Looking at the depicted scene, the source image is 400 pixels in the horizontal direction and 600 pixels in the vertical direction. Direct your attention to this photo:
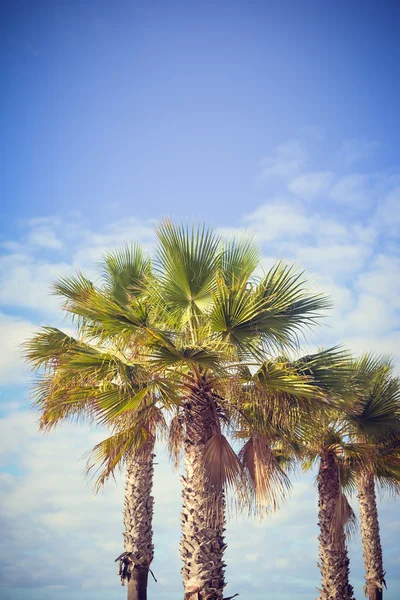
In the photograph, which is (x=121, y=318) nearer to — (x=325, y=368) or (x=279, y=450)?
(x=325, y=368)

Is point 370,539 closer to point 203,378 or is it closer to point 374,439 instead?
point 374,439

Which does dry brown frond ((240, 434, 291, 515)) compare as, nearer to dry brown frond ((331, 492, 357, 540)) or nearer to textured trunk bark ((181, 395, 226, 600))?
textured trunk bark ((181, 395, 226, 600))

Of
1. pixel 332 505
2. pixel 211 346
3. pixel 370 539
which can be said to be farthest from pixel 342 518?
pixel 211 346

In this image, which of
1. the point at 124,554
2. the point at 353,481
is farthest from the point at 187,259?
the point at 353,481

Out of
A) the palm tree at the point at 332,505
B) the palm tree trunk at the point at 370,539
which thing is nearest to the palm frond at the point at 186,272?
the palm tree at the point at 332,505

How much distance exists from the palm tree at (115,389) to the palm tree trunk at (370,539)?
311 inches

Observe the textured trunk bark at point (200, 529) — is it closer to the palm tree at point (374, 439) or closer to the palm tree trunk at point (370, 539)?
the palm tree at point (374, 439)

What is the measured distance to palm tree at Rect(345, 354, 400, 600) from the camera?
13.6 meters

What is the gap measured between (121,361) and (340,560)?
8728mm

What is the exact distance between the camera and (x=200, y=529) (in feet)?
31.1

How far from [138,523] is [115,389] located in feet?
13.7

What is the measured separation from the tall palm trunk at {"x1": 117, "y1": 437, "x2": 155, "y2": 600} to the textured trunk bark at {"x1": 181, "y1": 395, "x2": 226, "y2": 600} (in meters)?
2.47

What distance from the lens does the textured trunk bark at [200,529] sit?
9.34 m

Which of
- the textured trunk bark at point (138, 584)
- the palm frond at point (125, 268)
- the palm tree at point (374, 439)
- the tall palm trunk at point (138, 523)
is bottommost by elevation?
the textured trunk bark at point (138, 584)
